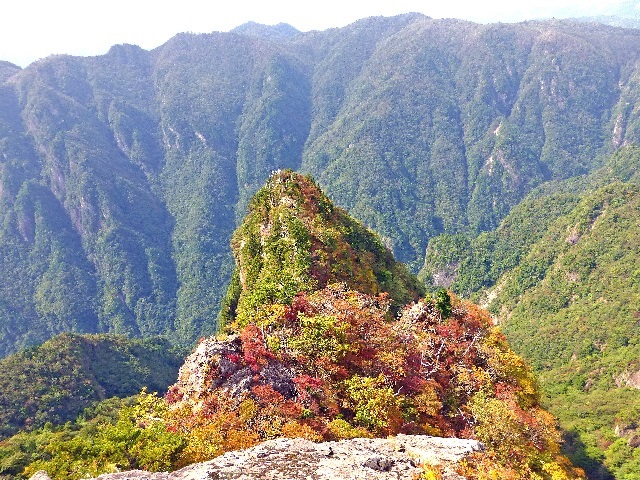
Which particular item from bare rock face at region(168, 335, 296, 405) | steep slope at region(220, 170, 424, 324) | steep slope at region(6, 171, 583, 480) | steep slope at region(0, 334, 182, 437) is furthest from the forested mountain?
steep slope at region(0, 334, 182, 437)

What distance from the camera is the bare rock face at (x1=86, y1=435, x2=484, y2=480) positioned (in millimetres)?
17500

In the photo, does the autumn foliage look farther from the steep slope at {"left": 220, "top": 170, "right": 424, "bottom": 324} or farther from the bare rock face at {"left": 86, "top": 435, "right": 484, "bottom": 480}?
the steep slope at {"left": 220, "top": 170, "right": 424, "bottom": 324}

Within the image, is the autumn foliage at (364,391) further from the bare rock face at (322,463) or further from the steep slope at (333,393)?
the bare rock face at (322,463)

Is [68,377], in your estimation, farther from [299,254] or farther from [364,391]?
[364,391]

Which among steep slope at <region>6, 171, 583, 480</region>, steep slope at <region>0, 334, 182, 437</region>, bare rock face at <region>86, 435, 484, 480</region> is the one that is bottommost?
steep slope at <region>0, 334, 182, 437</region>

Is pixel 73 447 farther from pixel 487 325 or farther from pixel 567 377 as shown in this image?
pixel 567 377

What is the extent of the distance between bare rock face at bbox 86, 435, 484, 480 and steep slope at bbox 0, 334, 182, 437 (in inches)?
3987

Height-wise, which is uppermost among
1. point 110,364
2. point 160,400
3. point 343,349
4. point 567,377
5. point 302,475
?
point 302,475

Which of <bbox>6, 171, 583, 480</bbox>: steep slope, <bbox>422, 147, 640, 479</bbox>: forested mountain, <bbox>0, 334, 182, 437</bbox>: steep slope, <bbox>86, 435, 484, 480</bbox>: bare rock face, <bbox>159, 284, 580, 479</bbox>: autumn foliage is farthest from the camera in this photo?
<bbox>0, 334, 182, 437</bbox>: steep slope

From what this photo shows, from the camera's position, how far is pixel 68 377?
111312 millimetres

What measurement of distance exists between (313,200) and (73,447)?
2130 inches

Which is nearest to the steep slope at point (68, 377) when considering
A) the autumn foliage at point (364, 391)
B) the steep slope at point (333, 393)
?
the steep slope at point (333, 393)

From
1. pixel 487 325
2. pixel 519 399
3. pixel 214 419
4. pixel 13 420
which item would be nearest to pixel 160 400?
pixel 214 419

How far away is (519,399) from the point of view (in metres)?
38.9
